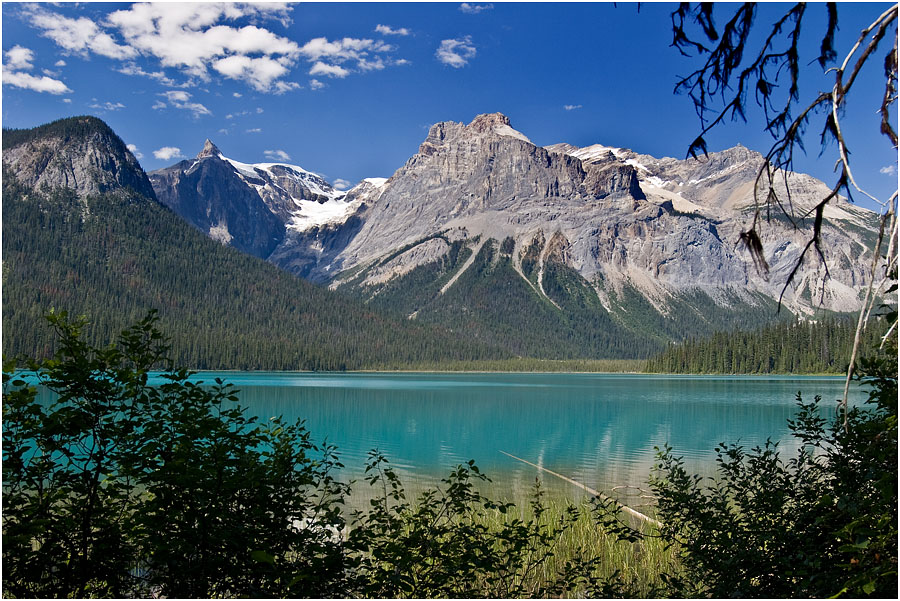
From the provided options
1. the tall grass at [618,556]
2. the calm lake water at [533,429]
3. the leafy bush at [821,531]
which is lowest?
the calm lake water at [533,429]

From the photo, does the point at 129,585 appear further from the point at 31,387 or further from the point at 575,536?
the point at 575,536

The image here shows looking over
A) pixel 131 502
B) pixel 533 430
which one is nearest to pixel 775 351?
pixel 533 430

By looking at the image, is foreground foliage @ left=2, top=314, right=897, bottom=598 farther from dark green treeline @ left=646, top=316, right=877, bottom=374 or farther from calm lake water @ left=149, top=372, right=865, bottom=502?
dark green treeline @ left=646, top=316, right=877, bottom=374

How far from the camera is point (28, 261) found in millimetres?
166875

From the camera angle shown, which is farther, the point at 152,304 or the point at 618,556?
the point at 152,304

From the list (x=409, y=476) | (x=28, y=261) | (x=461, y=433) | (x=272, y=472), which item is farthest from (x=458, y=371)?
(x=272, y=472)

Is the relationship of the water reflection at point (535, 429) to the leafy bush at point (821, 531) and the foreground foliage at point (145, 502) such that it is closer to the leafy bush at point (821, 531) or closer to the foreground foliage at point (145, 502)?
the foreground foliage at point (145, 502)

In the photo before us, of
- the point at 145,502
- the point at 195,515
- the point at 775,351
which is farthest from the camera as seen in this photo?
the point at 775,351

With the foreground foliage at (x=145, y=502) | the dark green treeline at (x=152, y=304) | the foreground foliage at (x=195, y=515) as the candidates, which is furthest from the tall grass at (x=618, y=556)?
the dark green treeline at (x=152, y=304)

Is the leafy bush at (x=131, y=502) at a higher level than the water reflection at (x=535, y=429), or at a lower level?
higher

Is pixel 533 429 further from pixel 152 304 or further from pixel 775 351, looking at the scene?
pixel 152 304

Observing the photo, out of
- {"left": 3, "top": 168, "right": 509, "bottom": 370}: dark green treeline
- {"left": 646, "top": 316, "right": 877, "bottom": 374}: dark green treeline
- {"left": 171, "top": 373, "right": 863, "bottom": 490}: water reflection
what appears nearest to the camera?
{"left": 171, "top": 373, "right": 863, "bottom": 490}: water reflection

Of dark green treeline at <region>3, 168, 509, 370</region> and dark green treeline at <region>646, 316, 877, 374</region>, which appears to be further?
dark green treeline at <region>3, 168, 509, 370</region>

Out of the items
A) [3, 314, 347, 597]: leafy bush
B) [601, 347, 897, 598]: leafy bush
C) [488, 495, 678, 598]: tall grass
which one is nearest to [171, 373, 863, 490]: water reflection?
[488, 495, 678, 598]: tall grass
